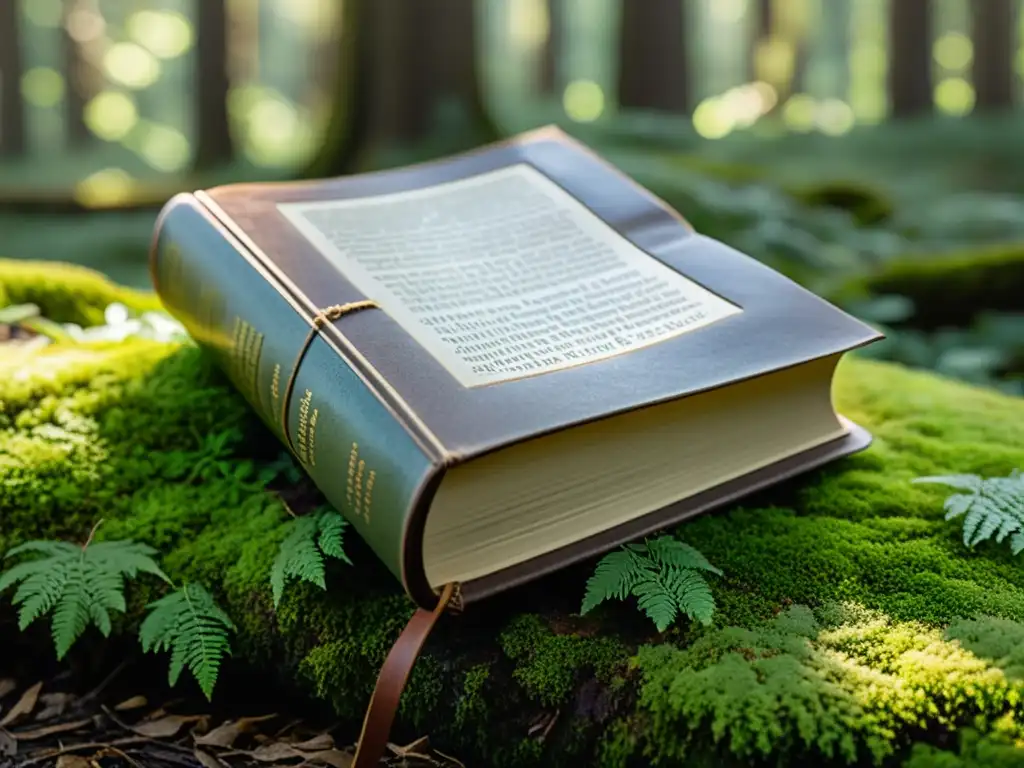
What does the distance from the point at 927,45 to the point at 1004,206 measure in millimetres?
6123

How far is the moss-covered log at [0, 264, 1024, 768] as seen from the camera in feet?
4.07

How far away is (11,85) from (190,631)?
18.6 metres

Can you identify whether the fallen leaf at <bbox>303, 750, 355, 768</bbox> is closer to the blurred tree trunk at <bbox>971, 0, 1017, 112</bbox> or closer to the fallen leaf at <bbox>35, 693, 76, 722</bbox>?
the fallen leaf at <bbox>35, 693, 76, 722</bbox>

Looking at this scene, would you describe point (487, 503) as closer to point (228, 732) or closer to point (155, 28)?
point (228, 732)

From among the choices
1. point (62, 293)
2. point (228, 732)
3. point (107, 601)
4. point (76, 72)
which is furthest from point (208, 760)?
point (76, 72)

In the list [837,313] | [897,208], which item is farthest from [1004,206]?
[837,313]

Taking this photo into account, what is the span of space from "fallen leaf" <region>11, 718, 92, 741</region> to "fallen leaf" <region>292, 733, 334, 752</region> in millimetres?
404

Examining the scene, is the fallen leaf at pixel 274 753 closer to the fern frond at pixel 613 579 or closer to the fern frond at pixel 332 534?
the fern frond at pixel 332 534

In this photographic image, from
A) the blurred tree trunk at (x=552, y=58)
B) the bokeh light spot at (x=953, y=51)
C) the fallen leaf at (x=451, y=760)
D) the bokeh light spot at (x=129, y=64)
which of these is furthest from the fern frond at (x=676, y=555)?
the bokeh light spot at (x=953, y=51)

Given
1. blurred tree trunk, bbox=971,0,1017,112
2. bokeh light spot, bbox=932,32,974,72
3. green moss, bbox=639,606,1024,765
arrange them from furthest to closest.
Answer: bokeh light spot, bbox=932,32,974,72 → blurred tree trunk, bbox=971,0,1017,112 → green moss, bbox=639,606,1024,765

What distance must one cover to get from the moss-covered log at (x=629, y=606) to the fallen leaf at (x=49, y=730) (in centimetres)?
22

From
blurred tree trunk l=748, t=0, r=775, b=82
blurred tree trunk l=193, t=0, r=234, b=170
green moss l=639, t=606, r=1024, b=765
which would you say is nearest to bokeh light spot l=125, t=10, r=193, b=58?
blurred tree trunk l=748, t=0, r=775, b=82

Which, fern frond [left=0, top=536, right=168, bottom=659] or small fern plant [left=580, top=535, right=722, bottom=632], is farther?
fern frond [left=0, top=536, right=168, bottom=659]

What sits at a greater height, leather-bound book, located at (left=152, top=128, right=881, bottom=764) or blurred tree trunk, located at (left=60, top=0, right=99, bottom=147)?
leather-bound book, located at (left=152, top=128, right=881, bottom=764)
